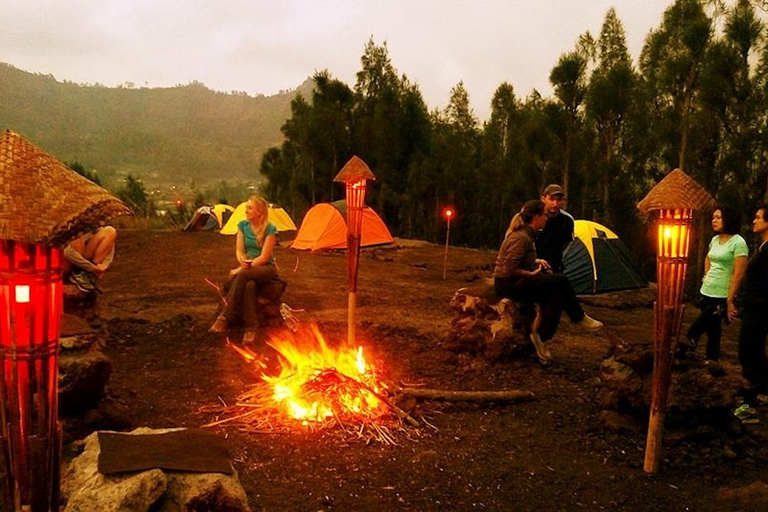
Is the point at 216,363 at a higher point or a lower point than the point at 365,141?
lower

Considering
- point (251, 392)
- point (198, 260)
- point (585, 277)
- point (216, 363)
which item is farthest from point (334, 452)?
point (198, 260)

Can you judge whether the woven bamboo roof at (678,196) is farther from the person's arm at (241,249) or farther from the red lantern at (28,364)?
the person's arm at (241,249)

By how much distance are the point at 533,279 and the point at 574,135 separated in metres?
14.6

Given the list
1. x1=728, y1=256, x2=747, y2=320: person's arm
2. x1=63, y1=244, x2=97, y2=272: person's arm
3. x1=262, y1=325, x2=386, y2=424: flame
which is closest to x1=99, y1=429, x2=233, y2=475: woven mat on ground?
x1=262, y1=325, x2=386, y2=424: flame

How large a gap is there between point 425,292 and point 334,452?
6.77 metres

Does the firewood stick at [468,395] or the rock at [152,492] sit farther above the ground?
the rock at [152,492]

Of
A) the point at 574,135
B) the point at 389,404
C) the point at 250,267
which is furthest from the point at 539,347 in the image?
the point at 574,135

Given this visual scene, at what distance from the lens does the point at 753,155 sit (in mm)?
14836

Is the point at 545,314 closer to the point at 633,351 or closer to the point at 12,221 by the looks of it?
the point at 633,351

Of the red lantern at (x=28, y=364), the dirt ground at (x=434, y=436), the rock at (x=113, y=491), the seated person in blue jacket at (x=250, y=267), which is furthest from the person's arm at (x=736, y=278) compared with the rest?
the red lantern at (x=28, y=364)

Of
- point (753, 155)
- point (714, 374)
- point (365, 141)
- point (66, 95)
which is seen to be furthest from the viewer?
point (66, 95)

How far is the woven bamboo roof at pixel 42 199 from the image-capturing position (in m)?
1.55

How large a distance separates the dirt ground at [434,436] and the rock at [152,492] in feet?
3.52

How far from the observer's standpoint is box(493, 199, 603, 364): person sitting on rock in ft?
17.9
